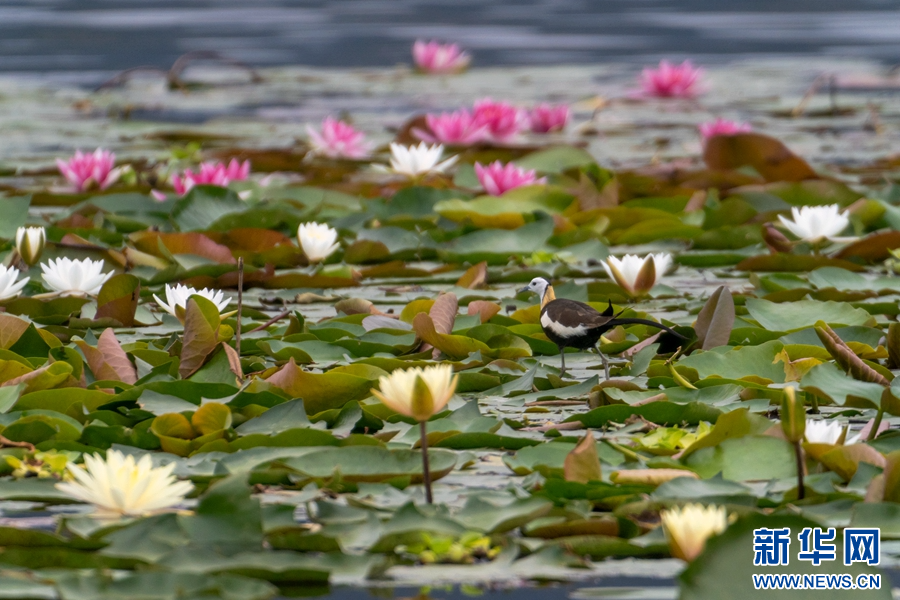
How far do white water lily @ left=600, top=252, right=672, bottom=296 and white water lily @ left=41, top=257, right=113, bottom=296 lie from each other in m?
1.49

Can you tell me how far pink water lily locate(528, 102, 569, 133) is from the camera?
7.63m

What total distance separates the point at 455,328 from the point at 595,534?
4.39 feet

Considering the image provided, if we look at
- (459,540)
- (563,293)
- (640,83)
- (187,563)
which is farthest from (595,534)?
(640,83)

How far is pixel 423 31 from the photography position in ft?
62.6

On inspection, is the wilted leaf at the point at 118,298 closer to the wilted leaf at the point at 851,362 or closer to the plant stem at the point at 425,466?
the plant stem at the point at 425,466

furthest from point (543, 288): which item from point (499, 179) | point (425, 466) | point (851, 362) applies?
point (499, 179)

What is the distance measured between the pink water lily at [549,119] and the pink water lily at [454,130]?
1028mm

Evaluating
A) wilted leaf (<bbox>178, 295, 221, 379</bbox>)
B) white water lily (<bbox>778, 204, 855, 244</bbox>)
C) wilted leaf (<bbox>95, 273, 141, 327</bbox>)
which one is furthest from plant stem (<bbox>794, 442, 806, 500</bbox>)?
white water lily (<bbox>778, 204, 855, 244</bbox>)

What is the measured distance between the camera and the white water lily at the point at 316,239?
389cm

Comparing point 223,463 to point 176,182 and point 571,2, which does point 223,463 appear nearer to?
point 176,182

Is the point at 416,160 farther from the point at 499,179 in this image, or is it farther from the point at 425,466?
the point at 425,466

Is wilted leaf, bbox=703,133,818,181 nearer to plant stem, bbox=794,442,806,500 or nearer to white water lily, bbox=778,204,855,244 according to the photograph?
white water lily, bbox=778,204,855,244

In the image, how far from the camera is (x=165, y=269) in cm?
Result: 379

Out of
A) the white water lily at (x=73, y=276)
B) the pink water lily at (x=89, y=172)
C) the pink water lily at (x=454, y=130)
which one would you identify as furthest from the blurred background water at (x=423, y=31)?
the white water lily at (x=73, y=276)
